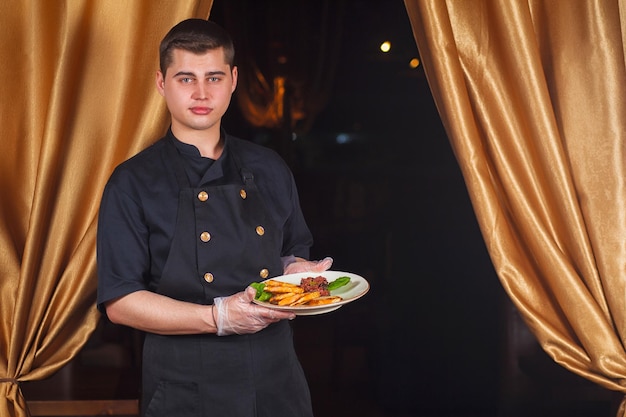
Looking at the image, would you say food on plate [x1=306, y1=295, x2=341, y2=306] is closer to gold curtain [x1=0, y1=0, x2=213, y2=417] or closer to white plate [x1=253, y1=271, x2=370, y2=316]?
white plate [x1=253, y1=271, x2=370, y2=316]

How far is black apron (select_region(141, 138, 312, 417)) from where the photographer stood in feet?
5.82

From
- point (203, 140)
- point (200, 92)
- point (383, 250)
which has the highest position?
point (200, 92)

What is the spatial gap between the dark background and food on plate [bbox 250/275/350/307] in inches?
29.7

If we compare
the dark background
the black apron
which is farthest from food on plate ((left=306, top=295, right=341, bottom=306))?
the dark background

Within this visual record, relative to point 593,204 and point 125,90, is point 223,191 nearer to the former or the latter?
point 125,90

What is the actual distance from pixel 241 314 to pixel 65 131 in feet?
Answer: 2.71

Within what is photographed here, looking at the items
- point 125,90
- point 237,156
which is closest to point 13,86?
point 125,90

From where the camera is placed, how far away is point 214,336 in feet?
5.97

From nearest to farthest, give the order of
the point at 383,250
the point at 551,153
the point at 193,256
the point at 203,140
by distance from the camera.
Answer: the point at 193,256 → the point at 203,140 → the point at 551,153 → the point at 383,250

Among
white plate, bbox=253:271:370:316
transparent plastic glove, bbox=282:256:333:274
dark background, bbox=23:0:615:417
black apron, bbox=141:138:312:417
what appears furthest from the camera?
dark background, bbox=23:0:615:417

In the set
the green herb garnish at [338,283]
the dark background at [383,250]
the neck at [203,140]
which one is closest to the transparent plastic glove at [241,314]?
the green herb garnish at [338,283]

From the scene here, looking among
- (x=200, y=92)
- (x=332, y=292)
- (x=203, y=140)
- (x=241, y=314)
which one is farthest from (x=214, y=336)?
(x=200, y=92)

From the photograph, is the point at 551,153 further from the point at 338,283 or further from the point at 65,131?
the point at 65,131

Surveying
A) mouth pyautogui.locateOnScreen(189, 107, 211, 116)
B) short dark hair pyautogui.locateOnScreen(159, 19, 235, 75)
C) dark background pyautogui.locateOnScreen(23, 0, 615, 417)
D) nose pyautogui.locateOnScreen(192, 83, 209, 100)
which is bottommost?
dark background pyautogui.locateOnScreen(23, 0, 615, 417)
